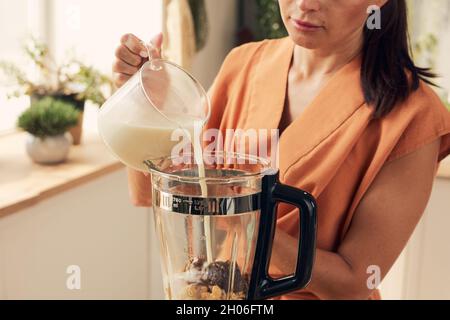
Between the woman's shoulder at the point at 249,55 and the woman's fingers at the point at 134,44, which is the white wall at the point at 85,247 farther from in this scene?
the woman's fingers at the point at 134,44

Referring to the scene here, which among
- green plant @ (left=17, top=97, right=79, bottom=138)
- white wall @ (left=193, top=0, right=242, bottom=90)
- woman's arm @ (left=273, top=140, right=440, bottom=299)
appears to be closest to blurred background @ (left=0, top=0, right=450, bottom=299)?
green plant @ (left=17, top=97, right=79, bottom=138)

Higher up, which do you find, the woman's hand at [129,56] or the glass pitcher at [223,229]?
the woman's hand at [129,56]

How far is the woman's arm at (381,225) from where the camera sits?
0.84 metres

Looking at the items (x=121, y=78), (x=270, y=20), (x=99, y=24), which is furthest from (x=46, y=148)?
(x=270, y=20)

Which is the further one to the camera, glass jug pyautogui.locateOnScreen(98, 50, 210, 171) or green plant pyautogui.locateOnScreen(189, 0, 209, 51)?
green plant pyautogui.locateOnScreen(189, 0, 209, 51)

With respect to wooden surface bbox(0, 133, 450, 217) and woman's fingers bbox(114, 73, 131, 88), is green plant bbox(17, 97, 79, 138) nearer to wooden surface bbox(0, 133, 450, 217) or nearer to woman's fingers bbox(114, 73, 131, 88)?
wooden surface bbox(0, 133, 450, 217)

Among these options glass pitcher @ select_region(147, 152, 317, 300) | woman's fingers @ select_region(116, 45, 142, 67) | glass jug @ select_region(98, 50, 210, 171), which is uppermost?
woman's fingers @ select_region(116, 45, 142, 67)

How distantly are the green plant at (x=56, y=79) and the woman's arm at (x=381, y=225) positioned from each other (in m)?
1.05

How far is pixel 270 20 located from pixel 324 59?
1700 millimetres

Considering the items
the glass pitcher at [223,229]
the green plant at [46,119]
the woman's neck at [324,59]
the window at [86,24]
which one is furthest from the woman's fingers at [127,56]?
the window at [86,24]

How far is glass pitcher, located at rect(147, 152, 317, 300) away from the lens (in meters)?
0.59

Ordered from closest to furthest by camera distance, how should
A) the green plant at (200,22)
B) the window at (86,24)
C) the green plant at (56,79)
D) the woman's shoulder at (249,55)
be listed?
1. the woman's shoulder at (249,55)
2. the green plant at (56,79)
3. the window at (86,24)
4. the green plant at (200,22)

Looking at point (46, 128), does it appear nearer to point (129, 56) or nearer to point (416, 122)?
point (129, 56)
